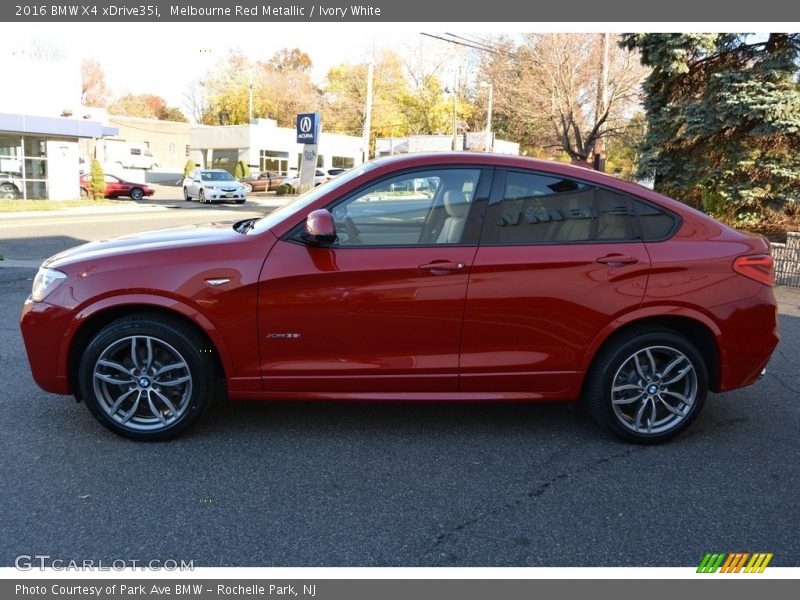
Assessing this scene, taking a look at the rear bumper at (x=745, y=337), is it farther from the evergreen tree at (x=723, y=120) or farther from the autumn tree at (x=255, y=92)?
the autumn tree at (x=255, y=92)

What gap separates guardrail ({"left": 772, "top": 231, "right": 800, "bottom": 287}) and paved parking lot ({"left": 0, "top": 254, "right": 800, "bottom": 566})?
588 cm

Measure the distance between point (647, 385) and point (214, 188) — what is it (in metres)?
29.0

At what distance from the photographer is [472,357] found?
4.05 m

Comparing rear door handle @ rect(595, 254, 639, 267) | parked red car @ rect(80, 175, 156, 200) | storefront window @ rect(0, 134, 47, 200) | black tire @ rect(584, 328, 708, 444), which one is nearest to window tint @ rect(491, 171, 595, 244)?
rear door handle @ rect(595, 254, 639, 267)

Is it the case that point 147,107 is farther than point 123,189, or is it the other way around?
point 147,107

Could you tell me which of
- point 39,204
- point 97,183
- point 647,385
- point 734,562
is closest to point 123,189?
point 97,183

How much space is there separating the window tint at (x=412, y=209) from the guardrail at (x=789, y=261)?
307 inches

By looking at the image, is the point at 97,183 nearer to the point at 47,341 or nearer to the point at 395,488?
the point at 47,341

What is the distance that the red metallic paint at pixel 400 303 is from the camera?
3902 mm

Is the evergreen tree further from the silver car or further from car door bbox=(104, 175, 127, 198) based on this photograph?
car door bbox=(104, 175, 127, 198)

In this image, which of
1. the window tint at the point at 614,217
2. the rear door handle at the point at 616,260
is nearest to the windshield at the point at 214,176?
the window tint at the point at 614,217

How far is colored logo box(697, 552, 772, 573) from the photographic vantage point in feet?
9.86

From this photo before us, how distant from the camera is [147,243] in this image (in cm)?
413

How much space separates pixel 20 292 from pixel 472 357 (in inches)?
277
